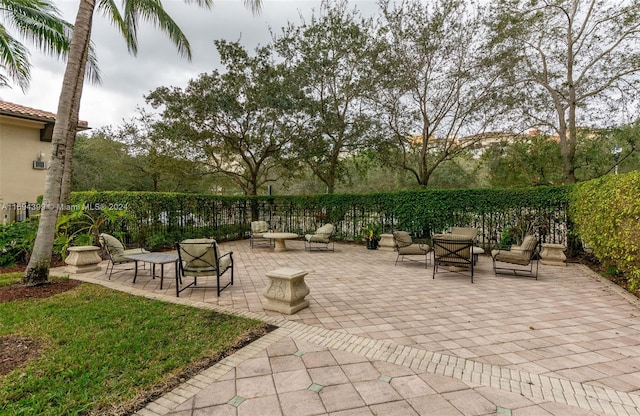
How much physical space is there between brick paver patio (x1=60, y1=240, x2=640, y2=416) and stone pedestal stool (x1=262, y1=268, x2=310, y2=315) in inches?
5.2

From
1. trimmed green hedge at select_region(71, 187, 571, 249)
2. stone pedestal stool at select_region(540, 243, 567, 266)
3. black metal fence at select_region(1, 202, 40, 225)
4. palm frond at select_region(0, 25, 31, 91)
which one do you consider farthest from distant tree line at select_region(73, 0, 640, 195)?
stone pedestal stool at select_region(540, 243, 567, 266)

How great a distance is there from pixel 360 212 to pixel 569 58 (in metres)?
8.82

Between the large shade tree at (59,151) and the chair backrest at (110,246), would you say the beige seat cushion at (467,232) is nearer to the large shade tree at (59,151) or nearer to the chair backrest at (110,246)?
the chair backrest at (110,246)

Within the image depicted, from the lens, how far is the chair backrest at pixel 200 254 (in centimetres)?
479

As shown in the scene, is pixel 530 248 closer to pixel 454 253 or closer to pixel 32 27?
pixel 454 253

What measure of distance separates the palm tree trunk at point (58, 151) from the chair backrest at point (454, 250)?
23.3ft

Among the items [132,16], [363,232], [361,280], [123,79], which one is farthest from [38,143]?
[361,280]

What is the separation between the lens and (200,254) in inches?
189

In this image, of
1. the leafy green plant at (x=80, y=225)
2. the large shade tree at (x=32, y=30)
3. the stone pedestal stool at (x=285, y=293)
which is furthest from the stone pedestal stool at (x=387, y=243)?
the large shade tree at (x=32, y=30)

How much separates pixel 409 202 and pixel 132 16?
371 inches

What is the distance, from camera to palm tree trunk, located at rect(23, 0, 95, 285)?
15.8 ft

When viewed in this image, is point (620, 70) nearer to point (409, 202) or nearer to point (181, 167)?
point (409, 202)

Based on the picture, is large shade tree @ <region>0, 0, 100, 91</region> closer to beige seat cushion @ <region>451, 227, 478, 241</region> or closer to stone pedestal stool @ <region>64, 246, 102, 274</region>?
stone pedestal stool @ <region>64, 246, 102, 274</region>

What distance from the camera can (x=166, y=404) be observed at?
219 centimetres
